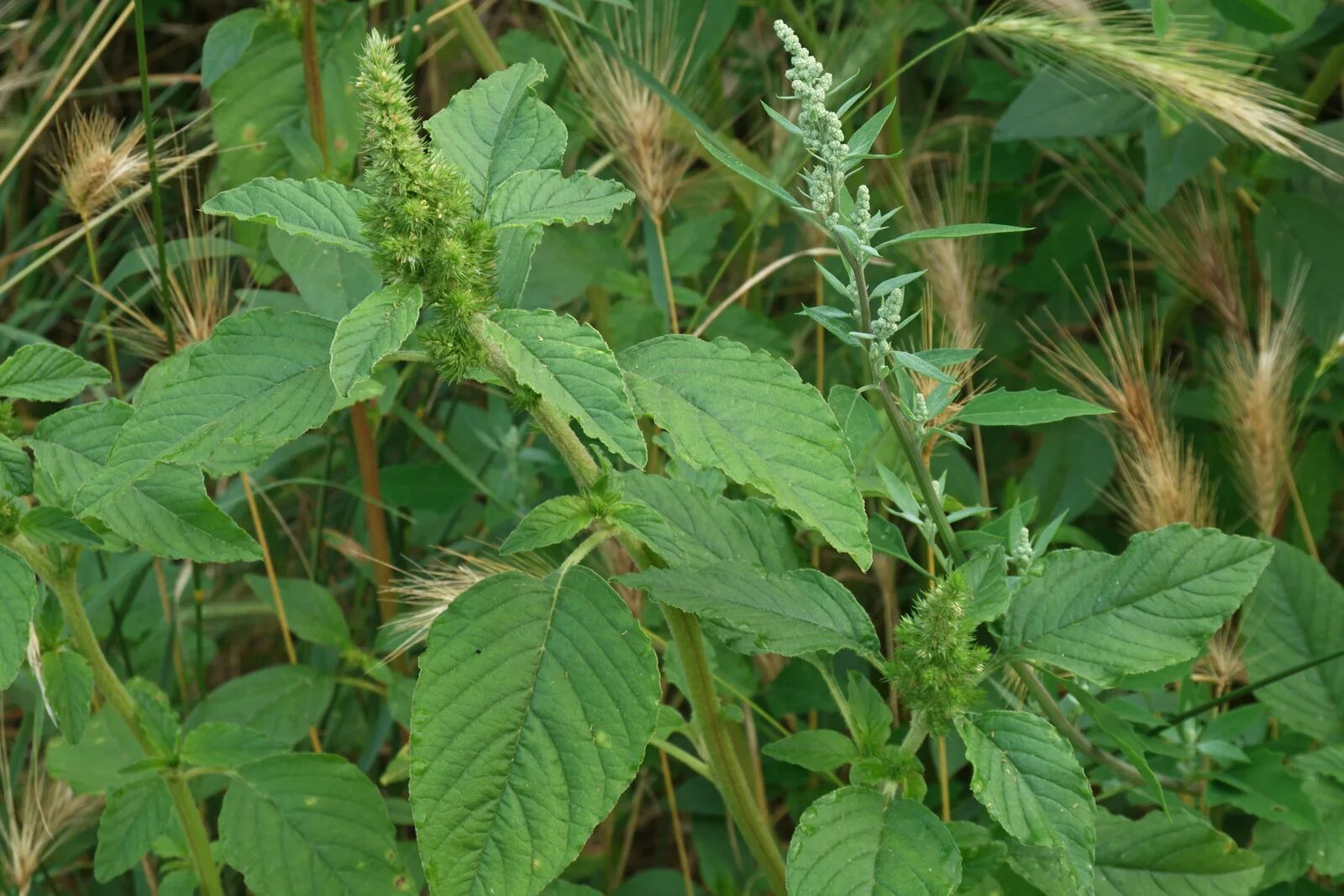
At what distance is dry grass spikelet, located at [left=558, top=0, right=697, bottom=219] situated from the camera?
6.20ft

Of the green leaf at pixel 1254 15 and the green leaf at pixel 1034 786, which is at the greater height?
the green leaf at pixel 1254 15

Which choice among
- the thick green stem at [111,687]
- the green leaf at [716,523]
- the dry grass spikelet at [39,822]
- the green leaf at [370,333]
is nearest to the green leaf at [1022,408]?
the green leaf at [716,523]

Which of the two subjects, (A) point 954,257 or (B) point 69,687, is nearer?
(B) point 69,687

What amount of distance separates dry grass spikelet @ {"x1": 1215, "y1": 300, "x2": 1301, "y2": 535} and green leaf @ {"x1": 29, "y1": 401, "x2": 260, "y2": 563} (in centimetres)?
129

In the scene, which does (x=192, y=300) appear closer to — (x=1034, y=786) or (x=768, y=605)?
(x=768, y=605)

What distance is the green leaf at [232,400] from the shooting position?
0.94 m

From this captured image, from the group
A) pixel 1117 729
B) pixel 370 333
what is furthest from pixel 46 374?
pixel 1117 729

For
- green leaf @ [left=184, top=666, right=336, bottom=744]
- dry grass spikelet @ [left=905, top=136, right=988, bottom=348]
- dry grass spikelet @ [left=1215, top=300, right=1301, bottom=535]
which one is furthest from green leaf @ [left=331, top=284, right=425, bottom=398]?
dry grass spikelet @ [left=1215, top=300, right=1301, bottom=535]

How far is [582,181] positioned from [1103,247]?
1.74 metres

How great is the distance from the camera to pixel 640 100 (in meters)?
1.91

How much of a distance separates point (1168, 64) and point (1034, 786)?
40.6 inches

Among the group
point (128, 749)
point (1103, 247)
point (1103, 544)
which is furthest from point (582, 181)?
point (1103, 247)

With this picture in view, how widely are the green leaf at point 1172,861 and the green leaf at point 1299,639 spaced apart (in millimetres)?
288

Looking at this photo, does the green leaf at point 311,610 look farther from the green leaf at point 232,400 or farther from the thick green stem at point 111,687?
the green leaf at point 232,400
